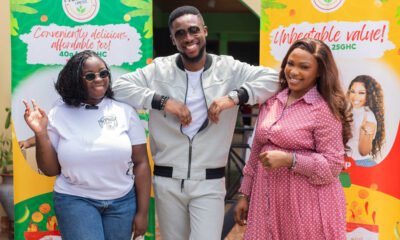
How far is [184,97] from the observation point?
8.96 ft

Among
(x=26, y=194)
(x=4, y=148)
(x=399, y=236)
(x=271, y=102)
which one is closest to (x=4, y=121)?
(x=4, y=148)

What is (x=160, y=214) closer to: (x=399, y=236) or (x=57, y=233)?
(x=57, y=233)

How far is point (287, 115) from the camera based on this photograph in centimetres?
239

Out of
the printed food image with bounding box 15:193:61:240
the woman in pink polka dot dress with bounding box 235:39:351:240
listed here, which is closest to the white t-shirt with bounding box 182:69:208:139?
the woman in pink polka dot dress with bounding box 235:39:351:240

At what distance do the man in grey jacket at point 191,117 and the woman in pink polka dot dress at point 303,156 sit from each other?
0.27 metres

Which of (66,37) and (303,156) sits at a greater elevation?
(66,37)

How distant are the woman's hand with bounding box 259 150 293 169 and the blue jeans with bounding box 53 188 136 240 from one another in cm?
79

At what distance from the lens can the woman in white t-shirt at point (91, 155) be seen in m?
2.50

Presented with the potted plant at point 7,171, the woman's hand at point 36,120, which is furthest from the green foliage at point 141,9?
the potted plant at point 7,171

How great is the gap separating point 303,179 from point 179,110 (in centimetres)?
71

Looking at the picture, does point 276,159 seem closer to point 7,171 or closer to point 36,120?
point 36,120

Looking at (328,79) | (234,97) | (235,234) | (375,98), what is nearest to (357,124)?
(375,98)

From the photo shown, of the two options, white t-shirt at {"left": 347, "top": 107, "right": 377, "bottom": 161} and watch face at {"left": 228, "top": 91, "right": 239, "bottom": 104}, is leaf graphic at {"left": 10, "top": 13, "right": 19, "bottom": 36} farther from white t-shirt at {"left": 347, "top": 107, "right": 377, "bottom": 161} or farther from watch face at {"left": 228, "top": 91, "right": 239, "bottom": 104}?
white t-shirt at {"left": 347, "top": 107, "right": 377, "bottom": 161}

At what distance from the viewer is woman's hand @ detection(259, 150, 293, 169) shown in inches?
89.0
